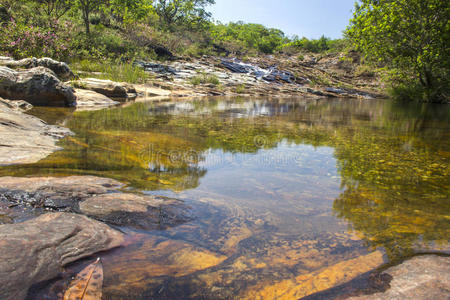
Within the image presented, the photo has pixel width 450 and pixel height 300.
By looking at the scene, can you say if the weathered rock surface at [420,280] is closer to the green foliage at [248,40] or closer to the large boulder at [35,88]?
the large boulder at [35,88]

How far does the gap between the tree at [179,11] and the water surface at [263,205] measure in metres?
41.5

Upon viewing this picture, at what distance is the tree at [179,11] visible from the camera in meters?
41.1

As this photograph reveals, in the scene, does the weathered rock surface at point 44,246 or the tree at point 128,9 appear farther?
the tree at point 128,9

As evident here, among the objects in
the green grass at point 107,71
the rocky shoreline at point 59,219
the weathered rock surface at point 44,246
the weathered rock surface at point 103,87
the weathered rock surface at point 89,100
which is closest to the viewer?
the weathered rock surface at point 44,246

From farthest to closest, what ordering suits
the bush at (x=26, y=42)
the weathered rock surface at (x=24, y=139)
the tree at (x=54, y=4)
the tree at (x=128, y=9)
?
the tree at (x=128, y=9)
the tree at (x=54, y=4)
the bush at (x=26, y=42)
the weathered rock surface at (x=24, y=139)

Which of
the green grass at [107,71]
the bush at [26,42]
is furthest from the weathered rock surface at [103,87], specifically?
the bush at [26,42]

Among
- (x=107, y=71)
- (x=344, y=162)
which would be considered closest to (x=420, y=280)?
(x=344, y=162)

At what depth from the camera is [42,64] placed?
37.5 feet

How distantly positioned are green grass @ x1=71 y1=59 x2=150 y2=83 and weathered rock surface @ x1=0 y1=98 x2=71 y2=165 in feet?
35.4

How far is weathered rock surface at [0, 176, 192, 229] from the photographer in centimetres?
210

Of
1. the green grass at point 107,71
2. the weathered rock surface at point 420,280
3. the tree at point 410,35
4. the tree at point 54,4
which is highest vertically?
the tree at point 54,4

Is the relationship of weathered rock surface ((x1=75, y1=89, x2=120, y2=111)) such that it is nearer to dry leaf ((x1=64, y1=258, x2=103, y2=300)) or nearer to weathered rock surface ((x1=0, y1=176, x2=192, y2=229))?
weathered rock surface ((x1=0, y1=176, x2=192, y2=229))

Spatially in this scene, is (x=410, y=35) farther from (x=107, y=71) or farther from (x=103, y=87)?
(x=107, y=71)

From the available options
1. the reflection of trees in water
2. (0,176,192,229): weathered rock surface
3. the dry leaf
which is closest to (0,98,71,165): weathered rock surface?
the reflection of trees in water
